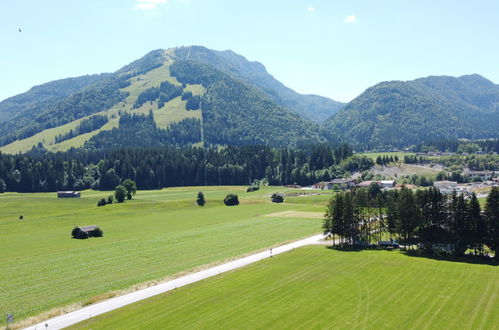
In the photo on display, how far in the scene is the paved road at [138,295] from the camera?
147ft

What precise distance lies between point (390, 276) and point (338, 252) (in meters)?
18.1

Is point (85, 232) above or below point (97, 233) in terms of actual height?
above

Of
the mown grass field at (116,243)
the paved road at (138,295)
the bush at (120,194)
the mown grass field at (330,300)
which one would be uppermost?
the bush at (120,194)

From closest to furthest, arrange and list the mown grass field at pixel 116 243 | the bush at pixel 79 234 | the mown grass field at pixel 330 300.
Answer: the mown grass field at pixel 330 300 < the mown grass field at pixel 116 243 < the bush at pixel 79 234

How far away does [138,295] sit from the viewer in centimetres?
5359

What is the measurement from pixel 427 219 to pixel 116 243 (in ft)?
198

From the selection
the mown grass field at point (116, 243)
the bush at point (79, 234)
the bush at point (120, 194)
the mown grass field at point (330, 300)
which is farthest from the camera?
the bush at point (120, 194)

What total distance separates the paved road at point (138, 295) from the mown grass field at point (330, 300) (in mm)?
1606

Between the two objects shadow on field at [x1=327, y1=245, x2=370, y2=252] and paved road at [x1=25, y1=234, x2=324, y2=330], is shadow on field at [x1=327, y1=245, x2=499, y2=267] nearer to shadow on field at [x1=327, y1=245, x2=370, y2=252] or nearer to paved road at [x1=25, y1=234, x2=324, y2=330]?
shadow on field at [x1=327, y1=245, x2=370, y2=252]

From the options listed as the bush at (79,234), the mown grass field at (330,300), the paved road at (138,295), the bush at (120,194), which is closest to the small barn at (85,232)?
the bush at (79,234)

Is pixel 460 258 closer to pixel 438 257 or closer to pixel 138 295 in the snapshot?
pixel 438 257

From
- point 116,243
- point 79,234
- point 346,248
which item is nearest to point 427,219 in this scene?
point 346,248

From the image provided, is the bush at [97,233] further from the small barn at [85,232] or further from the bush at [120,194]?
the bush at [120,194]

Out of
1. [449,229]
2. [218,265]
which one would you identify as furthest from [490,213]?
[218,265]
